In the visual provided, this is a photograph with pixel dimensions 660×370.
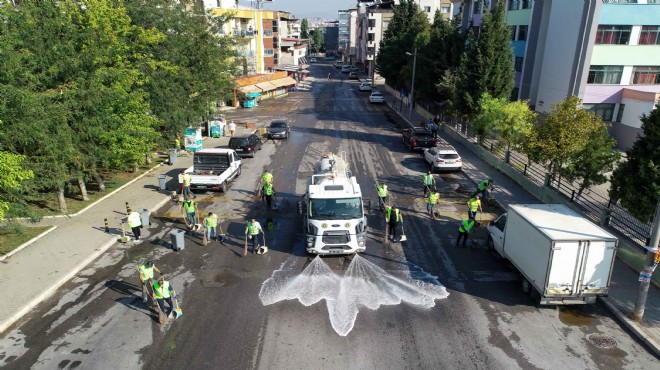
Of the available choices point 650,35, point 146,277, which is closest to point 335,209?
point 146,277

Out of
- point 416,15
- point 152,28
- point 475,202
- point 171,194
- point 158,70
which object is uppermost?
point 416,15

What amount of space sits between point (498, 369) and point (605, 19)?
3314 centimetres

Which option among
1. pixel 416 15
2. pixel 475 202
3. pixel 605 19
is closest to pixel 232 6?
pixel 416 15

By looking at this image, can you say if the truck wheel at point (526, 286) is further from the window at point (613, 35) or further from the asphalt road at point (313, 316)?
the window at point (613, 35)

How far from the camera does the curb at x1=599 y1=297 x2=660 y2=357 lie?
11023 millimetres

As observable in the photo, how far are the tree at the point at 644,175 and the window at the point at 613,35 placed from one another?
23643 mm

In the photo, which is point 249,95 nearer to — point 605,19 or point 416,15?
point 416,15

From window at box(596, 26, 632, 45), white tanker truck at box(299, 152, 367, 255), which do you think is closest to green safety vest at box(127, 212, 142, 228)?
white tanker truck at box(299, 152, 367, 255)

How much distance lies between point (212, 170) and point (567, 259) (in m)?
17.7

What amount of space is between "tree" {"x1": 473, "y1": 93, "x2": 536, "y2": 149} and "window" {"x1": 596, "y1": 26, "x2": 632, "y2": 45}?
470 inches

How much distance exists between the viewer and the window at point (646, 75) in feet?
116

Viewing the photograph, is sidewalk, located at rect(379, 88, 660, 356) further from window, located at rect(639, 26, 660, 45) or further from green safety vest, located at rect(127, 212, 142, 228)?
window, located at rect(639, 26, 660, 45)

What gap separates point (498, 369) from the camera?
10.2 meters

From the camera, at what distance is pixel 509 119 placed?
26.1 metres
